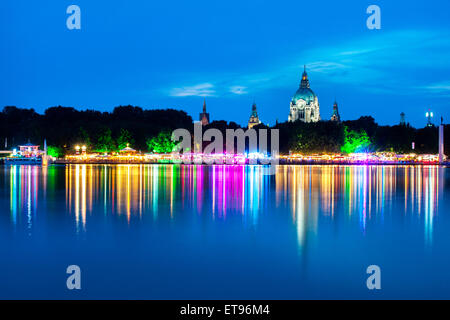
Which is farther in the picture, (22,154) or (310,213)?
(22,154)

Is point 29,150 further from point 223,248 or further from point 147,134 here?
point 223,248

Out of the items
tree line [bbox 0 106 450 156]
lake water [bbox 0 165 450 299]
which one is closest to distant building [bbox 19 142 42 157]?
tree line [bbox 0 106 450 156]

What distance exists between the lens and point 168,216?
22609 mm

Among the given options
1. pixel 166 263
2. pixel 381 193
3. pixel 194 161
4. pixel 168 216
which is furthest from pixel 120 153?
pixel 166 263

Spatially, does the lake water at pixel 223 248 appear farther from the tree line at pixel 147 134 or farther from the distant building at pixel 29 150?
the tree line at pixel 147 134

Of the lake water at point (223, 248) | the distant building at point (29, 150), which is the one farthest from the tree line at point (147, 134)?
the lake water at point (223, 248)

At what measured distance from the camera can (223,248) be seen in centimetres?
1578

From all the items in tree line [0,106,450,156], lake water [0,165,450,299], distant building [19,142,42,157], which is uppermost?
tree line [0,106,450,156]

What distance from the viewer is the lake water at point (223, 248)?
11828mm

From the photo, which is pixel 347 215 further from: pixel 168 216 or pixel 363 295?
pixel 363 295

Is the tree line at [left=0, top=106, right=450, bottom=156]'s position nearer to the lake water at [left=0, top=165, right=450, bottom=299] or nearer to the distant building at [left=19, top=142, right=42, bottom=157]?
the distant building at [left=19, top=142, right=42, bottom=157]

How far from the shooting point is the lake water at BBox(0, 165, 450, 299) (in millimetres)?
11828
